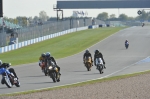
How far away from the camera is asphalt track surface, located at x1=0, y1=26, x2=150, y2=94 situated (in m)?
27.4

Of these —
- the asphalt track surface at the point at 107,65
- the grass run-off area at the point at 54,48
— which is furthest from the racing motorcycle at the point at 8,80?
the grass run-off area at the point at 54,48

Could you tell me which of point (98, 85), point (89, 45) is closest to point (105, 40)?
point (89, 45)

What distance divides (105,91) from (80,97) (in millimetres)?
2418

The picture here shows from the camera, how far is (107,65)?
41688mm

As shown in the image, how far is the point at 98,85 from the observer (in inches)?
960

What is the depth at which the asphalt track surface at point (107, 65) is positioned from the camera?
89.7ft

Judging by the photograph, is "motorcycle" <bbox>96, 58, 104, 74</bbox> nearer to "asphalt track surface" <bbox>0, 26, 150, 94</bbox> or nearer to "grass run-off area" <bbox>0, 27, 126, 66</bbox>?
"asphalt track surface" <bbox>0, 26, 150, 94</bbox>

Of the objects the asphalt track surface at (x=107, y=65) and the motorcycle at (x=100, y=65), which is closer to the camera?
the asphalt track surface at (x=107, y=65)

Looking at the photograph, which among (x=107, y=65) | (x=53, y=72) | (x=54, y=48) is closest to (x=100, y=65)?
(x=53, y=72)

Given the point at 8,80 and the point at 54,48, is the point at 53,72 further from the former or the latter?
the point at 54,48

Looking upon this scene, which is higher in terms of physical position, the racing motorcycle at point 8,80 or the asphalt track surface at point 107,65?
the racing motorcycle at point 8,80

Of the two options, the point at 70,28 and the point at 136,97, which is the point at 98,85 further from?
the point at 70,28

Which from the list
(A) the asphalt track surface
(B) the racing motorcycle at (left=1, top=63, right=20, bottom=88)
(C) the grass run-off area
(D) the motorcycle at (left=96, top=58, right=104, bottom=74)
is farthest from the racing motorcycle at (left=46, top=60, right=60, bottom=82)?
(C) the grass run-off area

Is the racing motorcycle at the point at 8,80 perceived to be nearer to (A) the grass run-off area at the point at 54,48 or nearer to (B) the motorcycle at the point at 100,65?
(B) the motorcycle at the point at 100,65
